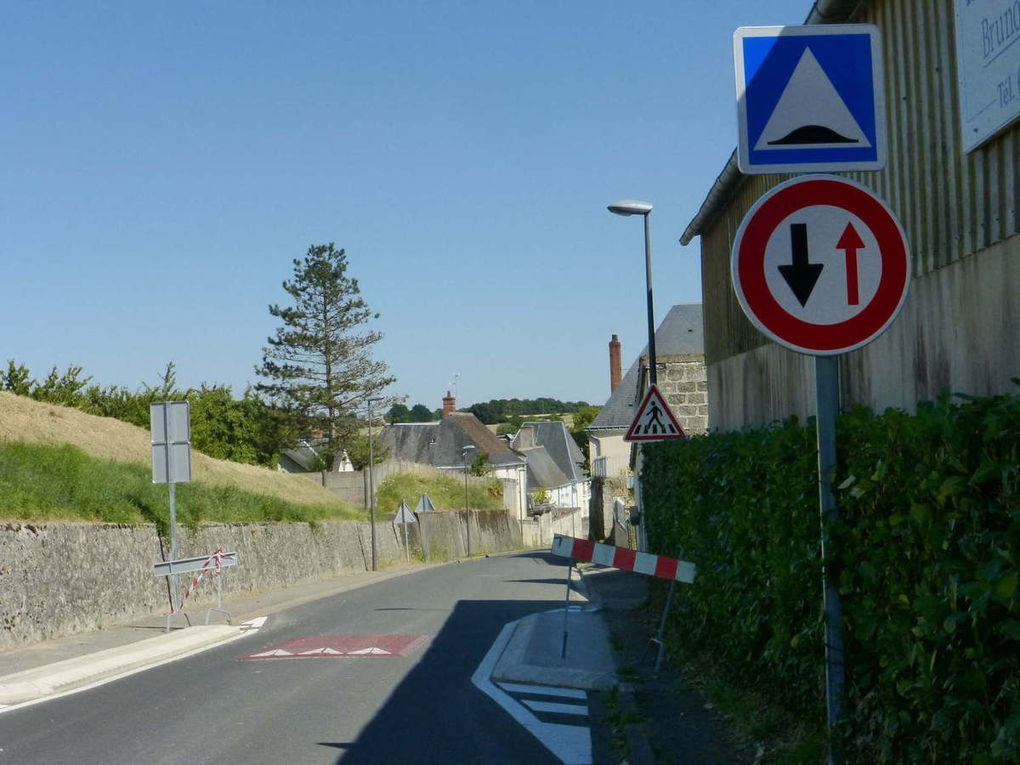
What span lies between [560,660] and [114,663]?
17.7 ft

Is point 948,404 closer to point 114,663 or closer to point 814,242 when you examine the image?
point 814,242

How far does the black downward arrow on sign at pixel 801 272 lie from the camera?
185 inches

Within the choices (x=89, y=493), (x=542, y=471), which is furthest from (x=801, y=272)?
(x=542, y=471)

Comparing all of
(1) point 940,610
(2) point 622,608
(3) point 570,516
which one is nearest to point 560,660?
(2) point 622,608

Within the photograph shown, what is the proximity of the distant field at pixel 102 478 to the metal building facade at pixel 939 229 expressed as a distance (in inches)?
569

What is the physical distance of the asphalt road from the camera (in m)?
8.27

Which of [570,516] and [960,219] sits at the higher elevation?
[960,219]

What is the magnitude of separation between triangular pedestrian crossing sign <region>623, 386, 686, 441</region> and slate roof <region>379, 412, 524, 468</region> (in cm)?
8198

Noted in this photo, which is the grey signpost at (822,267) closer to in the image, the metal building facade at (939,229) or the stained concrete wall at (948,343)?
the stained concrete wall at (948,343)

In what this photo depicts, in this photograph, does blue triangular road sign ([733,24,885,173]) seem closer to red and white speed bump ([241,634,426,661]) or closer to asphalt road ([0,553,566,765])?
asphalt road ([0,553,566,765])

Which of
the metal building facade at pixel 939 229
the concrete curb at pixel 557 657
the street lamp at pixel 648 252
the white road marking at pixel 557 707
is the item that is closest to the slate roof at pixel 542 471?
the street lamp at pixel 648 252

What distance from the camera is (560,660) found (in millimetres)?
12711

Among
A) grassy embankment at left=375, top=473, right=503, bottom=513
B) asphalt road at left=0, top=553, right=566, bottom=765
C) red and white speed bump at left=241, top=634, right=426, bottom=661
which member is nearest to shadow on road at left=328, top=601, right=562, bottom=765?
asphalt road at left=0, top=553, right=566, bottom=765

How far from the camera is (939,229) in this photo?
23.7ft
